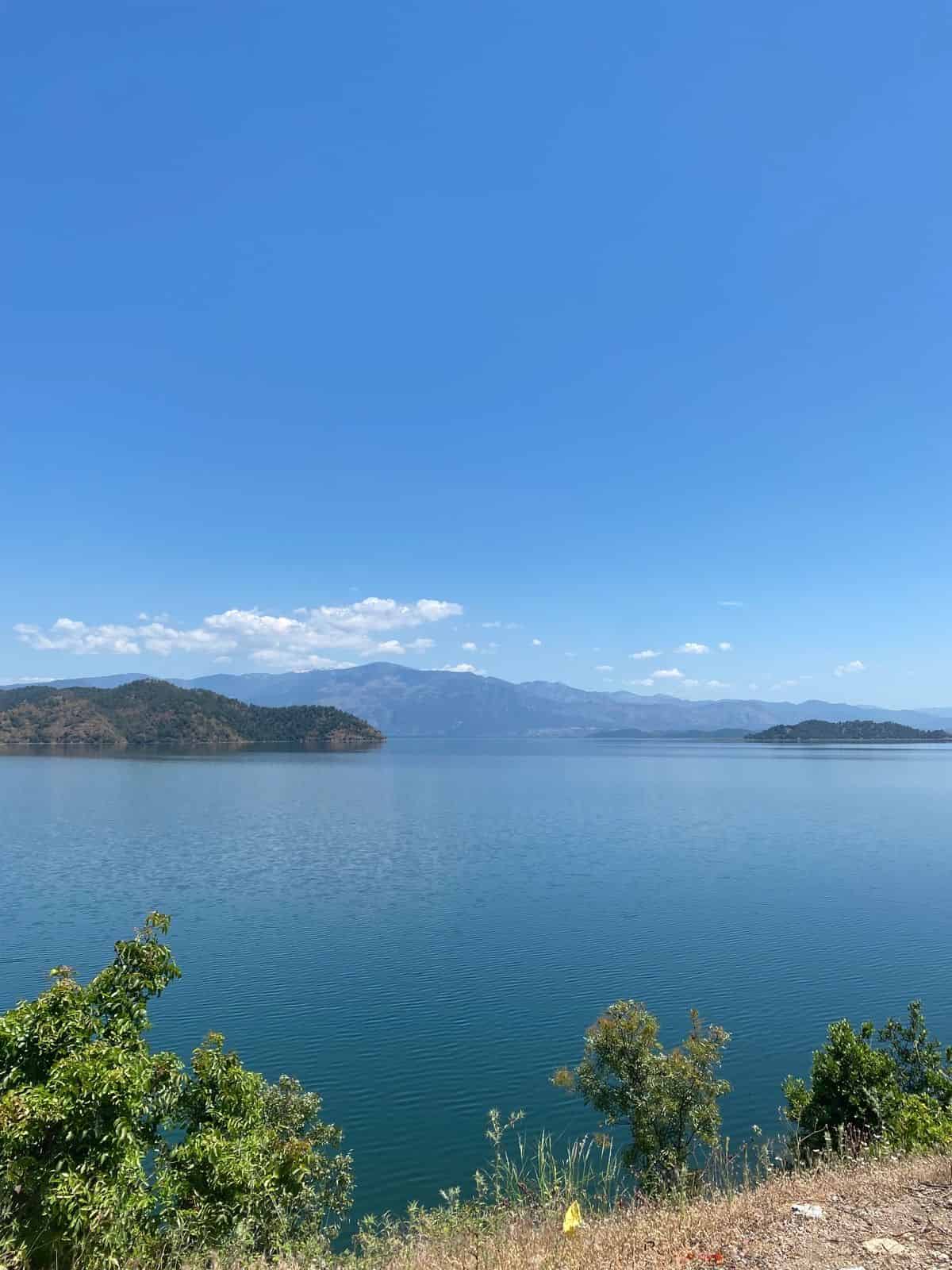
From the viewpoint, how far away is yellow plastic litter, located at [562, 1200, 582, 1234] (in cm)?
1014

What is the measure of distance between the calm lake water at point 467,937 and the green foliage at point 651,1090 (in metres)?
5.28

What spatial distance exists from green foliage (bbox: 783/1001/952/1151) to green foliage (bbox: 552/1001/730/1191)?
103 inches

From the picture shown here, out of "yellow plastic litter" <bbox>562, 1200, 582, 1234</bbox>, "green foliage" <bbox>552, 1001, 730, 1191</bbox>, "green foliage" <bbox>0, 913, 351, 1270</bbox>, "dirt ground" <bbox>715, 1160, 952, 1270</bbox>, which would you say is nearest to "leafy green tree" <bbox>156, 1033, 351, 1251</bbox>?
"green foliage" <bbox>0, 913, 351, 1270</bbox>

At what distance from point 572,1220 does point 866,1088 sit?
42.1 ft

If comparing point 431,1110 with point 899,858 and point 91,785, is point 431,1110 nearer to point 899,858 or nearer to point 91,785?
point 899,858

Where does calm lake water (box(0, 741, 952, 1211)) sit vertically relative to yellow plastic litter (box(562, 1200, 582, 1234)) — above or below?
below

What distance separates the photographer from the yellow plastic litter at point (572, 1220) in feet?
33.3

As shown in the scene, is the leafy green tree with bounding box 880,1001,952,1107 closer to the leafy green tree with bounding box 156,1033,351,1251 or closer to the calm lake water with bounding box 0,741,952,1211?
the calm lake water with bounding box 0,741,952,1211

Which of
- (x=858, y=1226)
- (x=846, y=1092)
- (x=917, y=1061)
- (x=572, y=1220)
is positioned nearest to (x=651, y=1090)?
(x=846, y=1092)

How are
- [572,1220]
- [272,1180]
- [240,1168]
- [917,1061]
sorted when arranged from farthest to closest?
[917,1061] < [272,1180] < [240,1168] < [572,1220]

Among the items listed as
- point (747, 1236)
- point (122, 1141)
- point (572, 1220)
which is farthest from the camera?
point (122, 1141)

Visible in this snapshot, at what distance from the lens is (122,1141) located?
11.0 metres

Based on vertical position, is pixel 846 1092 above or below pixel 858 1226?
below

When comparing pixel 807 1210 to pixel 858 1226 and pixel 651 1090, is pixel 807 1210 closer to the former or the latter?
pixel 858 1226
